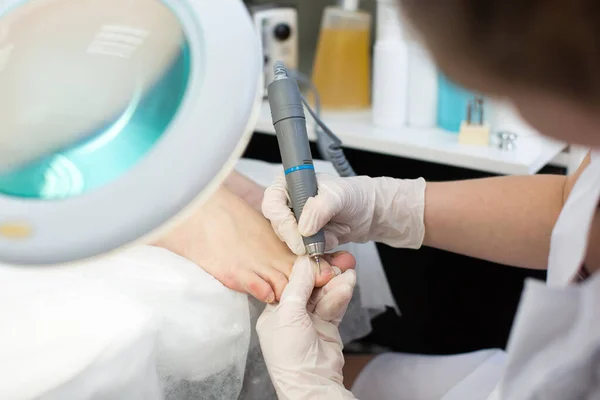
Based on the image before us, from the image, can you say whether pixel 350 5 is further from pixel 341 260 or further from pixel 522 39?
pixel 522 39

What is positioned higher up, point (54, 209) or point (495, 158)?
point (54, 209)

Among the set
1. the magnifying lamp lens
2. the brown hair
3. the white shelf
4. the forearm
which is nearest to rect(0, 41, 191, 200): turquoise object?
the magnifying lamp lens

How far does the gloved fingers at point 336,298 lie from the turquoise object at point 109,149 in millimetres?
336

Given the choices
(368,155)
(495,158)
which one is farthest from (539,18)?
(368,155)

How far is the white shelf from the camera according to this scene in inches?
47.5

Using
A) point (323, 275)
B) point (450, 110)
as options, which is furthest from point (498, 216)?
point (450, 110)

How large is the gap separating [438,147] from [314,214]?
0.56 metres

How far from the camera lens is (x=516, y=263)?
989 mm

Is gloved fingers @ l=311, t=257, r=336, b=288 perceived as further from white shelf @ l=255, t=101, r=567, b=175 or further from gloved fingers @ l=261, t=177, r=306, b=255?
white shelf @ l=255, t=101, r=567, b=175

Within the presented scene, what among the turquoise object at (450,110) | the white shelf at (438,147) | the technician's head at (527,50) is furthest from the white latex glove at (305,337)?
the turquoise object at (450,110)

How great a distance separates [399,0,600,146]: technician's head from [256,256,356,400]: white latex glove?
39 centimetres

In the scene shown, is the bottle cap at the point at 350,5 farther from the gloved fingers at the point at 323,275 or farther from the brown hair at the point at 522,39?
the brown hair at the point at 522,39

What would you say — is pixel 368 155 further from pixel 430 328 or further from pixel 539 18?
pixel 539 18

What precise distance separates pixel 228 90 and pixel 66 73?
151 millimetres
